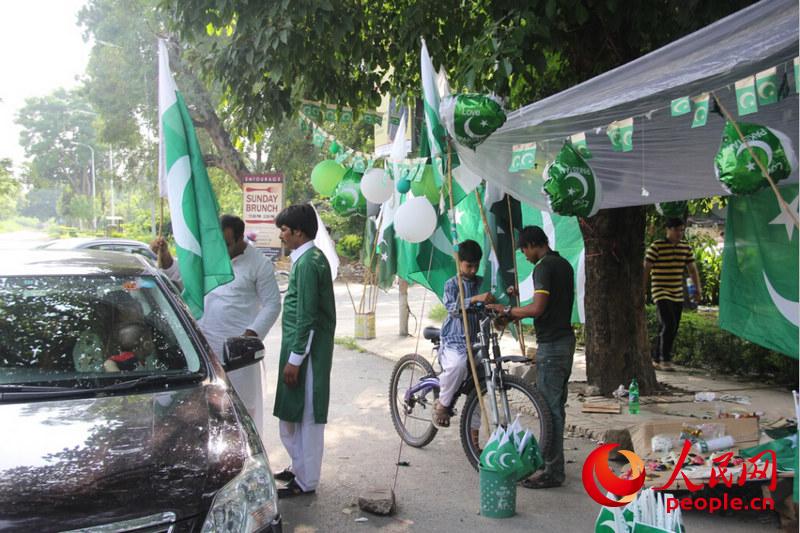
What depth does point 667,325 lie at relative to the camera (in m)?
10.2

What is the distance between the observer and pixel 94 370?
362cm

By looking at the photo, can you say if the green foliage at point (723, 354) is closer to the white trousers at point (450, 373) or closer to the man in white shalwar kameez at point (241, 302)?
the white trousers at point (450, 373)

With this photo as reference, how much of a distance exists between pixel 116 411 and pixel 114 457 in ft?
1.47

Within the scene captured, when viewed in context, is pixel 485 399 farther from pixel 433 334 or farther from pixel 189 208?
pixel 189 208

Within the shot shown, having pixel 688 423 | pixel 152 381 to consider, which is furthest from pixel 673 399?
pixel 152 381

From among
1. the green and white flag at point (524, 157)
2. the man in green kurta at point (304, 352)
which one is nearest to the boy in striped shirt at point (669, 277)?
the green and white flag at point (524, 157)

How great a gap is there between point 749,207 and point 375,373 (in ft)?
17.4

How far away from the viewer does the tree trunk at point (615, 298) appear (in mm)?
7906

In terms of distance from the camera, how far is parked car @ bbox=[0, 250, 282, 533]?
102 inches

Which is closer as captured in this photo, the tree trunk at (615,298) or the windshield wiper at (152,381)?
the windshield wiper at (152,381)

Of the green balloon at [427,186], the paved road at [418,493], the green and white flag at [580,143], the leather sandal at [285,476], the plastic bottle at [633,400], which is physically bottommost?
the paved road at [418,493]

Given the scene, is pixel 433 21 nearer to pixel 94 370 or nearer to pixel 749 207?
pixel 749 207

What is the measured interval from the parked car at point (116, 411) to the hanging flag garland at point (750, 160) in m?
2.75

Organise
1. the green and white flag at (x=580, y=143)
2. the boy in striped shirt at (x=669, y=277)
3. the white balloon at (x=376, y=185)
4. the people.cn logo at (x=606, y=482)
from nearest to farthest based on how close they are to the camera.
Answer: the people.cn logo at (x=606, y=482)
the green and white flag at (x=580, y=143)
the white balloon at (x=376, y=185)
the boy in striped shirt at (x=669, y=277)
